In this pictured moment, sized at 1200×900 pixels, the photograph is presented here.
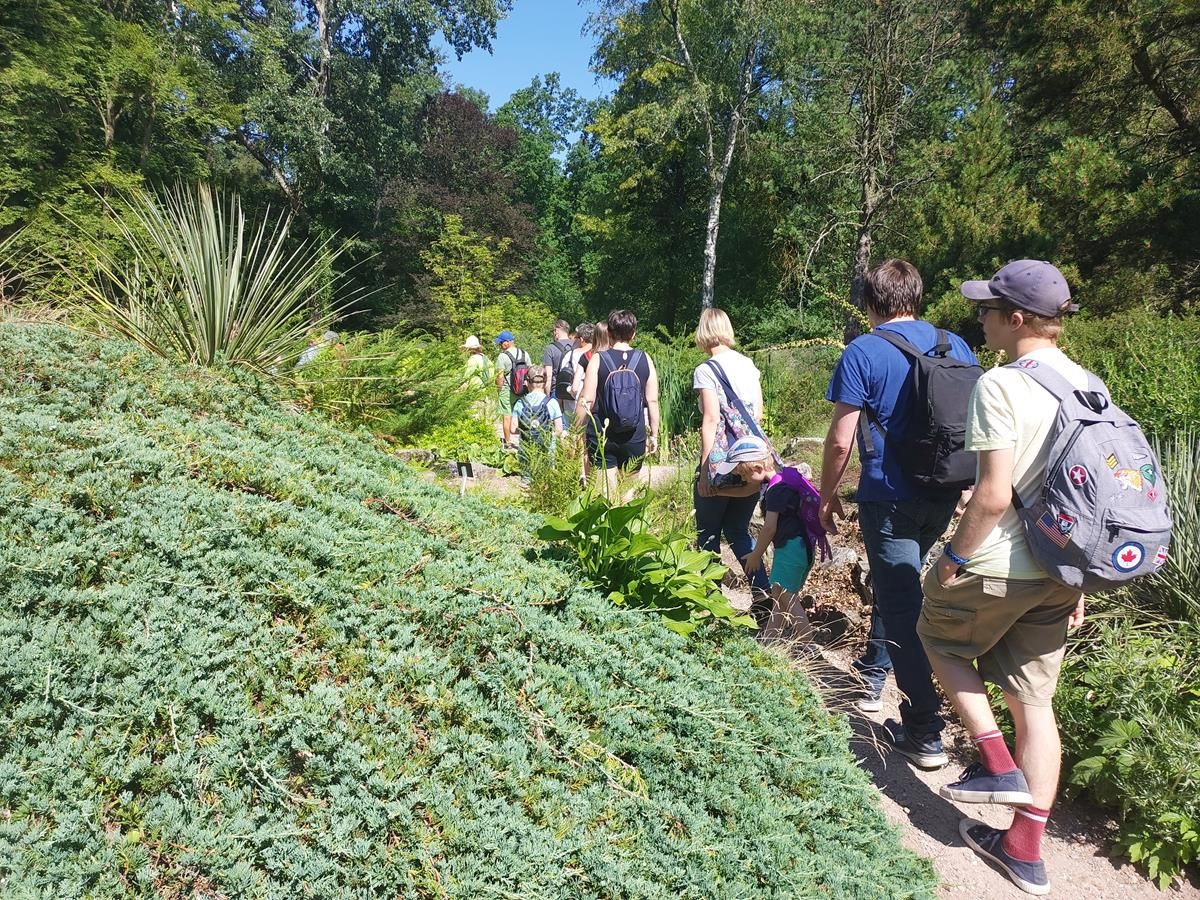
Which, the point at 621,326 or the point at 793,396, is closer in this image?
the point at 621,326

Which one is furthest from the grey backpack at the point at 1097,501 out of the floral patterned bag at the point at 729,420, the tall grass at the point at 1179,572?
the floral patterned bag at the point at 729,420

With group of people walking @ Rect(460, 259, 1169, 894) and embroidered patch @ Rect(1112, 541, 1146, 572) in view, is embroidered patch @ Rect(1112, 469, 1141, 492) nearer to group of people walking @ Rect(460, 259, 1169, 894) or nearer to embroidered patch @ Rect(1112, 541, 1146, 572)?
group of people walking @ Rect(460, 259, 1169, 894)

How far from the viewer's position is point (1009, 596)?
87.8 inches

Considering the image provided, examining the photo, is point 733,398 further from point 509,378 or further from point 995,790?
point 509,378

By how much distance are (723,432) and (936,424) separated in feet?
3.88

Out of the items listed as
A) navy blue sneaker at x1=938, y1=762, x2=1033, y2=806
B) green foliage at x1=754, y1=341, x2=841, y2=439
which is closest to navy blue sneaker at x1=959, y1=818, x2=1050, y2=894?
navy blue sneaker at x1=938, y1=762, x2=1033, y2=806

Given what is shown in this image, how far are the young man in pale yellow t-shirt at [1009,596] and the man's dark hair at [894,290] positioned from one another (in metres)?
0.55

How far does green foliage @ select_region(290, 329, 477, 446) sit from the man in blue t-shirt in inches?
108

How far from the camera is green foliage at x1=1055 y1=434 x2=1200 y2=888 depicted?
2371 millimetres

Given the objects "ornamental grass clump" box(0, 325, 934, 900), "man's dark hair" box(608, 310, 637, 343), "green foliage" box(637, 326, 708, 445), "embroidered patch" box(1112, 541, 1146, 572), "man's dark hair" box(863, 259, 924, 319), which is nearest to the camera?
"ornamental grass clump" box(0, 325, 934, 900)

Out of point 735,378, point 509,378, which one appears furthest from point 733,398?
point 509,378

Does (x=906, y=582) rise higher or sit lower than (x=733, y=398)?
lower

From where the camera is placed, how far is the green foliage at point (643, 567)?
2352mm

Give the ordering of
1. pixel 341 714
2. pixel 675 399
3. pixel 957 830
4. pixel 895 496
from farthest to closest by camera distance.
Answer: pixel 675 399, pixel 895 496, pixel 957 830, pixel 341 714
